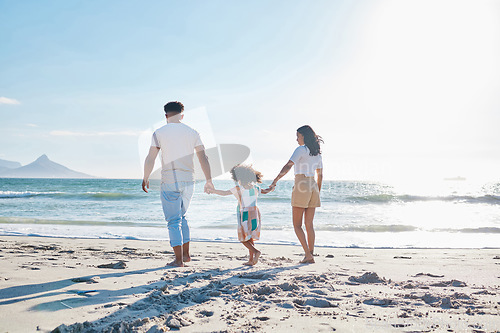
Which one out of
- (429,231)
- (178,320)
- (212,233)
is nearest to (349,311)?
(178,320)

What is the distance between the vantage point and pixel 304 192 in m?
4.52

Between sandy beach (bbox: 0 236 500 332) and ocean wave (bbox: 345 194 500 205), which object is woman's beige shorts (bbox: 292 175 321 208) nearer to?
sandy beach (bbox: 0 236 500 332)

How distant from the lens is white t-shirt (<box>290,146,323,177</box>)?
451cm

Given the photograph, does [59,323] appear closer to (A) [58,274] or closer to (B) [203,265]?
(A) [58,274]

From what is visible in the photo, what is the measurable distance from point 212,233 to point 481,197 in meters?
21.0

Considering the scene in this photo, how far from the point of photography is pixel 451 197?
2319 centimetres

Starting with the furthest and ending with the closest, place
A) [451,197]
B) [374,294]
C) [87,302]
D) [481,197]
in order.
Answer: [451,197]
[481,197]
[374,294]
[87,302]

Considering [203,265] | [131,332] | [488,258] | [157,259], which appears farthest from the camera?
[488,258]

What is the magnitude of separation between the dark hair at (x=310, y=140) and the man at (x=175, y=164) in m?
1.42

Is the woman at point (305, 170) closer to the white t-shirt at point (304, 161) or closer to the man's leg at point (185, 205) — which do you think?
the white t-shirt at point (304, 161)

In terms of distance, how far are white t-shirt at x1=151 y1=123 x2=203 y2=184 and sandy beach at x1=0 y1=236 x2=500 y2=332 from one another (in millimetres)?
1032

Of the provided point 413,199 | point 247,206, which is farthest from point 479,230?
point 413,199

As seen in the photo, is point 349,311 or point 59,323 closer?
point 59,323

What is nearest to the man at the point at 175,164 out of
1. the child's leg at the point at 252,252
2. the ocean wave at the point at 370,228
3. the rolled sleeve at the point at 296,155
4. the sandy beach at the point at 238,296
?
the sandy beach at the point at 238,296
